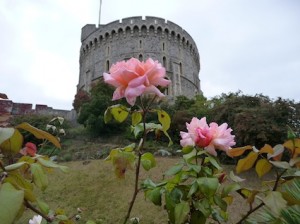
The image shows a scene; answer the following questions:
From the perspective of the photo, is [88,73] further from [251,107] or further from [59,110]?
[251,107]

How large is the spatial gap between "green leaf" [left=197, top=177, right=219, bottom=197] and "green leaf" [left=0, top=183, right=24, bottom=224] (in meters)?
0.64

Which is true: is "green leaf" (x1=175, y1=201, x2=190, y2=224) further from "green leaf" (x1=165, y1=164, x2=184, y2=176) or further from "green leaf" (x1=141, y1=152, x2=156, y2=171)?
"green leaf" (x1=141, y1=152, x2=156, y2=171)

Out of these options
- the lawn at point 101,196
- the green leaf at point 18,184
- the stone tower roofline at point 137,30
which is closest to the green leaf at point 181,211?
the green leaf at point 18,184

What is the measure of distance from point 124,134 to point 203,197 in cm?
2016

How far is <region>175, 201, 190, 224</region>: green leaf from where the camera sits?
1257mm

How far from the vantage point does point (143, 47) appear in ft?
106

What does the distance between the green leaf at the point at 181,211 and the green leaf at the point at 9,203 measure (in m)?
0.60

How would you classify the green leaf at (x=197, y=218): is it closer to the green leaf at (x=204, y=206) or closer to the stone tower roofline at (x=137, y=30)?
the green leaf at (x=204, y=206)

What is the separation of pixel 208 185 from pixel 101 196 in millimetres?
11113

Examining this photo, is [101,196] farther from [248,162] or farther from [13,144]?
[13,144]

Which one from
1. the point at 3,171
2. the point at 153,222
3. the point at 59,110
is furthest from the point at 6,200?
the point at 59,110

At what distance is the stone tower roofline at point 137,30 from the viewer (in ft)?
108

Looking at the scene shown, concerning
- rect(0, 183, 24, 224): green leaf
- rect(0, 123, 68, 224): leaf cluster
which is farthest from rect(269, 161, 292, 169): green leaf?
rect(0, 183, 24, 224): green leaf

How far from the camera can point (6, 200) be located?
0.82 m
